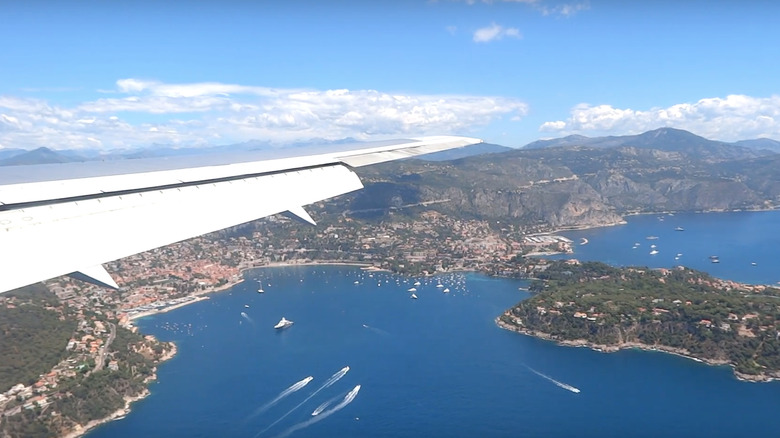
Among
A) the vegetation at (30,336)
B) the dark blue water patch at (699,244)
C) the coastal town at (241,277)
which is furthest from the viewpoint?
the dark blue water patch at (699,244)

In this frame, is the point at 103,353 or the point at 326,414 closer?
the point at 326,414

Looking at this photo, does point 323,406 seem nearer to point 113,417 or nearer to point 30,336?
point 113,417

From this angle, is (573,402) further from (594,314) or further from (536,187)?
(536,187)

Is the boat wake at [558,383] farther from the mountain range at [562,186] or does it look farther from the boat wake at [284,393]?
the mountain range at [562,186]

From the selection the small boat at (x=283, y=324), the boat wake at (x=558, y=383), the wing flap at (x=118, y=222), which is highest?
the wing flap at (x=118, y=222)

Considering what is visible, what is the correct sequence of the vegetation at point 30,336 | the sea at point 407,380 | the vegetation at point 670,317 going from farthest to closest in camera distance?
the vegetation at point 670,317, the sea at point 407,380, the vegetation at point 30,336

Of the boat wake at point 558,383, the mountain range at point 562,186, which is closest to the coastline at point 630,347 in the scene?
the boat wake at point 558,383

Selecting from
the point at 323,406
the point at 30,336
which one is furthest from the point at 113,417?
the point at 323,406
